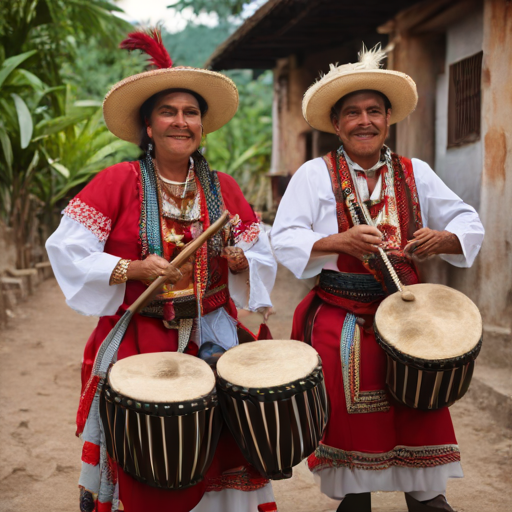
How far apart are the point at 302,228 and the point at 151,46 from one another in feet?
3.33

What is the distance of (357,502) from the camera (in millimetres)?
2969

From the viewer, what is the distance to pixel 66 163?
9133 mm

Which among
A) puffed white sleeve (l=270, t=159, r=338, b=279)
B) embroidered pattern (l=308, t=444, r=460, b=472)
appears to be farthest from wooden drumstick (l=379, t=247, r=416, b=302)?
embroidered pattern (l=308, t=444, r=460, b=472)

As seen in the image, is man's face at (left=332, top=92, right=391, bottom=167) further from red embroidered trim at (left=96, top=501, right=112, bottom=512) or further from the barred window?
the barred window

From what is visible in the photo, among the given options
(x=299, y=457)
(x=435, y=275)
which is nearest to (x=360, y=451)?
(x=299, y=457)

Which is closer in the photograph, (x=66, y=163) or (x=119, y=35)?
(x=66, y=163)

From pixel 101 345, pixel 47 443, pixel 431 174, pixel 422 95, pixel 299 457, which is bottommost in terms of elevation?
pixel 47 443

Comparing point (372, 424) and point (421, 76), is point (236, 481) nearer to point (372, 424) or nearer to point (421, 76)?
point (372, 424)

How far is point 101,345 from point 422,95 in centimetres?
478

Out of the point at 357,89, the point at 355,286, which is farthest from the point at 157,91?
the point at 355,286

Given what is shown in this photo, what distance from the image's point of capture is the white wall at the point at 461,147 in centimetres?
554

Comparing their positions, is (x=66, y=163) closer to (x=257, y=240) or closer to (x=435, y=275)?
(x=435, y=275)

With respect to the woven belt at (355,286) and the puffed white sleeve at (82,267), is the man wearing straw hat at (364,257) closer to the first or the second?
the woven belt at (355,286)

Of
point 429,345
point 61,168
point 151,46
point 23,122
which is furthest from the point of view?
point 61,168
